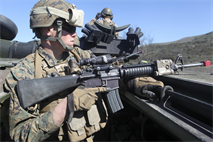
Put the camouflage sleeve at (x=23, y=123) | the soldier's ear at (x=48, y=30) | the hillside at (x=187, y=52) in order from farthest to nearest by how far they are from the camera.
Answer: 1. the hillside at (x=187, y=52)
2. the soldier's ear at (x=48, y=30)
3. the camouflage sleeve at (x=23, y=123)

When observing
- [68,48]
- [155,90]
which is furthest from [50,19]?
[155,90]

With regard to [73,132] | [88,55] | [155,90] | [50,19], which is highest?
[50,19]

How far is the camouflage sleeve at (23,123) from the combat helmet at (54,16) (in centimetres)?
75

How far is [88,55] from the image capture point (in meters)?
2.67

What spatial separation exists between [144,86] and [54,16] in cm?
168

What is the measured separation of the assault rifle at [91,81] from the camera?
152 centimetres

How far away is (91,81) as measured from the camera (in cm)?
206

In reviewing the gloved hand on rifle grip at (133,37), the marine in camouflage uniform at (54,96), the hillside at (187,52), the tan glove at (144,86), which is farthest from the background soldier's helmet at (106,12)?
the tan glove at (144,86)

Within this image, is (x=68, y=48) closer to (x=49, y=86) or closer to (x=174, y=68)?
(x=49, y=86)

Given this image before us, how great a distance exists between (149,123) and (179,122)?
1.46 m

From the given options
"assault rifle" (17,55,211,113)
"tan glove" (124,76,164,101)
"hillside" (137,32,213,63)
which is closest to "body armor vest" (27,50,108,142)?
"assault rifle" (17,55,211,113)

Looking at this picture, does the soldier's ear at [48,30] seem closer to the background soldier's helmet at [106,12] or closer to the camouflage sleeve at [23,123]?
the camouflage sleeve at [23,123]

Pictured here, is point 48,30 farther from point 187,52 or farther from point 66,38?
point 187,52

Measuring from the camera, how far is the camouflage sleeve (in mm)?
1441
